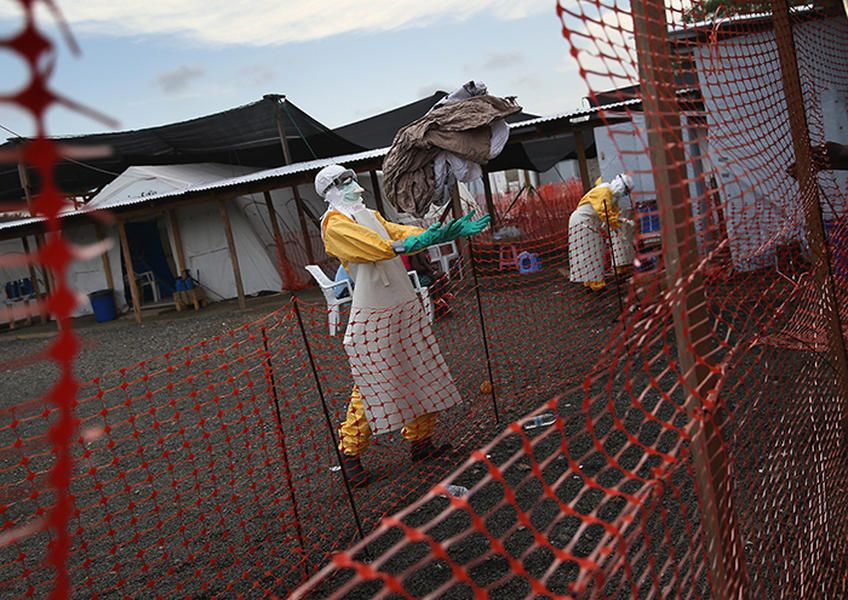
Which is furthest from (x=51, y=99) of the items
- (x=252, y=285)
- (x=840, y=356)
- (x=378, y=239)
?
(x=252, y=285)

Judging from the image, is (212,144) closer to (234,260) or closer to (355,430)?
(234,260)

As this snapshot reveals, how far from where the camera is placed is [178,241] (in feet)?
51.1

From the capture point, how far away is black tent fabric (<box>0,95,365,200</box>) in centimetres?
1448

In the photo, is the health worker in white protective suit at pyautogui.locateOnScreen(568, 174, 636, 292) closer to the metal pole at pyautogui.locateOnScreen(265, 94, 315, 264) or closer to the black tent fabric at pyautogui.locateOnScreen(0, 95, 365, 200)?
the metal pole at pyautogui.locateOnScreen(265, 94, 315, 264)

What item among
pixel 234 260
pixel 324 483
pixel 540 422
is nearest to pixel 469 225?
pixel 540 422

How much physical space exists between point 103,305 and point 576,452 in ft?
44.4

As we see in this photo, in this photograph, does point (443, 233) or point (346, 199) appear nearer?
point (443, 233)

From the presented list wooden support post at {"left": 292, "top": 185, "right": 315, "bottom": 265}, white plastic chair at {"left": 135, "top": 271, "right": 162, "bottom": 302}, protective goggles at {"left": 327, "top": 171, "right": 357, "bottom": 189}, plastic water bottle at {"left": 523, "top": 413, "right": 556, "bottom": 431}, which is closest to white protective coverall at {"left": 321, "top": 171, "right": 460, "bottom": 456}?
protective goggles at {"left": 327, "top": 171, "right": 357, "bottom": 189}

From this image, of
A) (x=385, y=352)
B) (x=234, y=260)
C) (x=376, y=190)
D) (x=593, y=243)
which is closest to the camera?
(x=385, y=352)

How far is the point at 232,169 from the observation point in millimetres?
17609

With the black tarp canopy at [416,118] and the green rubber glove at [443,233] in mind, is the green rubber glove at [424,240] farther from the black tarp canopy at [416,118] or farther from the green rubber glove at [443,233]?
the black tarp canopy at [416,118]

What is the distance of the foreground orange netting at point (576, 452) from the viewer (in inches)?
66.4

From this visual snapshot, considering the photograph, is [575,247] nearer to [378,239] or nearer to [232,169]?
[378,239]

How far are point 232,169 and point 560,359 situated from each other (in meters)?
13.0
